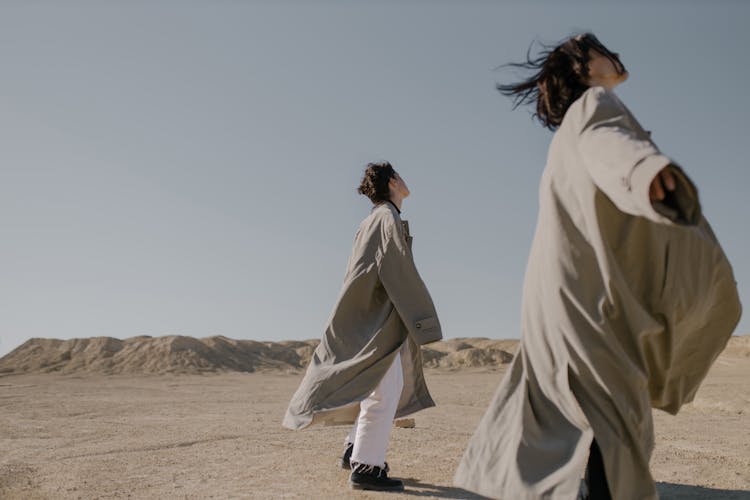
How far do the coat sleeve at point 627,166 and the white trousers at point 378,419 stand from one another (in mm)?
2549

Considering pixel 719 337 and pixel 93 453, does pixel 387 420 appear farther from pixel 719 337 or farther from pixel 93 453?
pixel 93 453

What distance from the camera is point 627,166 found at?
2182 millimetres

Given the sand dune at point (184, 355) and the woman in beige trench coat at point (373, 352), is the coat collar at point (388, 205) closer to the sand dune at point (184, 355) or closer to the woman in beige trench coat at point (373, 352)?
the woman in beige trench coat at point (373, 352)

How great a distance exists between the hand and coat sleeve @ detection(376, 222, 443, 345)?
2535mm

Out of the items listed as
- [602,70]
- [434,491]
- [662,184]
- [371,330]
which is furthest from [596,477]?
[371,330]

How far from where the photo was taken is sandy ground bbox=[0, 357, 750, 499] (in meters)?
4.61

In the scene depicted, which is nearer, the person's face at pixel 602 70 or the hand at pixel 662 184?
the hand at pixel 662 184

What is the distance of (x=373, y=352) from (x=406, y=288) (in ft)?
1.46

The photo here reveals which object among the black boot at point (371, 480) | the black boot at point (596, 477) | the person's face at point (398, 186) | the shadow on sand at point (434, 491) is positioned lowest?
the shadow on sand at point (434, 491)

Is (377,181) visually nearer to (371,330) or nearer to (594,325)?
(371,330)

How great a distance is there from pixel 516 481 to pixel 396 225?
258 centimetres

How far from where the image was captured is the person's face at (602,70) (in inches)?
115

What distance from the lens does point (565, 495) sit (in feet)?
8.01

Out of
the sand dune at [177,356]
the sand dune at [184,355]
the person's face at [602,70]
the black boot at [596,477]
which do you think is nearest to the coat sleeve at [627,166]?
the person's face at [602,70]
